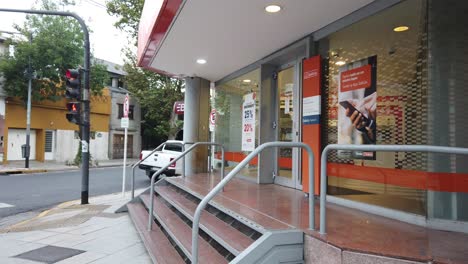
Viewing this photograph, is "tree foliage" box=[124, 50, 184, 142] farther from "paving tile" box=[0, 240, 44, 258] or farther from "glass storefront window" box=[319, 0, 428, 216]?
"glass storefront window" box=[319, 0, 428, 216]

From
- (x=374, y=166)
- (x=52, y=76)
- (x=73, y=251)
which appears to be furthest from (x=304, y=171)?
(x=52, y=76)

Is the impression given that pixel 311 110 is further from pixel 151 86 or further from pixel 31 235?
pixel 151 86

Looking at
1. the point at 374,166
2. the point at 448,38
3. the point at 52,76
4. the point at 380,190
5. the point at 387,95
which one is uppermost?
the point at 52,76

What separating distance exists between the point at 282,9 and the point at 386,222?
3.18 metres

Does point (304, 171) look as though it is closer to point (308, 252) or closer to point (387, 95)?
point (387, 95)

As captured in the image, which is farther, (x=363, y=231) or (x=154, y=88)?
(x=154, y=88)

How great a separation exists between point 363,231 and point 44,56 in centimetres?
2095

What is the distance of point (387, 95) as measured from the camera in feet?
15.7

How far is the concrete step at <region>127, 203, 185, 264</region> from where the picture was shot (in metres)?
4.54

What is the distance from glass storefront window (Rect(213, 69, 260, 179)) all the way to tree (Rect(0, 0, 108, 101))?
13411 mm

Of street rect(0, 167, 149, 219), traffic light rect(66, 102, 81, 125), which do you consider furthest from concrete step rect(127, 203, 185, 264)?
street rect(0, 167, 149, 219)

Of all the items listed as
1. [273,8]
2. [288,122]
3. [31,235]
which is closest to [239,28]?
[273,8]

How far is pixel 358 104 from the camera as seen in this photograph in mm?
5230

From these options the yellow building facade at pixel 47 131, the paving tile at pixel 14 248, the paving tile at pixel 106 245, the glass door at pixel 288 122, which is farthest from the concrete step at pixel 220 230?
the yellow building facade at pixel 47 131
